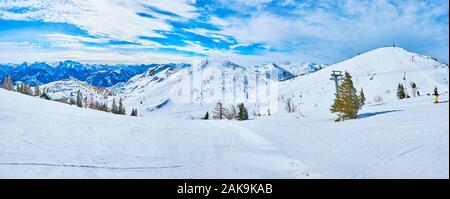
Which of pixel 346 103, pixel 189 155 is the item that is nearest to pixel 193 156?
pixel 189 155

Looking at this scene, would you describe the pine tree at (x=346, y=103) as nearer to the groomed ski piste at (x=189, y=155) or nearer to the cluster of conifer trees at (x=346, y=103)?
the cluster of conifer trees at (x=346, y=103)

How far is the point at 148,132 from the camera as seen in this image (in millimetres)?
18016

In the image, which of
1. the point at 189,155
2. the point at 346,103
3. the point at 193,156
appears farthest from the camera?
the point at 346,103

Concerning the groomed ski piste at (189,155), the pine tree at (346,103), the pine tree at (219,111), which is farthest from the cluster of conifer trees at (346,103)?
the pine tree at (219,111)

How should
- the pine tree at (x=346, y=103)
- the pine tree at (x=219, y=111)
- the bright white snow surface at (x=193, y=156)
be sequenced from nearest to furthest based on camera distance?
the bright white snow surface at (x=193, y=156) < the pine tree at (x=346, y=103) < the pine tree at (x=219, y=111)

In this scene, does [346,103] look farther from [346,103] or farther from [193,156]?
[193,156]

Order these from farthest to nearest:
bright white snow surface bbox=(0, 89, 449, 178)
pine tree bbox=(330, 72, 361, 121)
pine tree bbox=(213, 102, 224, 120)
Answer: pine tree bbox=(213, 102, 224, 120), pine tree bbox=(330, 72, 361, 121), bright white snow surface bbox=(0, 89, 449, 178)

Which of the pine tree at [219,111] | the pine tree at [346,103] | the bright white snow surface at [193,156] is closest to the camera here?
the bright white snow surface at [193,156]

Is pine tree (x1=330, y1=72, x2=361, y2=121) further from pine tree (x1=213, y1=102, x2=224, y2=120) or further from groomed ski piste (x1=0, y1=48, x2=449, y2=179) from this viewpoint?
pine tree (x1=213, y1=102, x2=224, y2=120)

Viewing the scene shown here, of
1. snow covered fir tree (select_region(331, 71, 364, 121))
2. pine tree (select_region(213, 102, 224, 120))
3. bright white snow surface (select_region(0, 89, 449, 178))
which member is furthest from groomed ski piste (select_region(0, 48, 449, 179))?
pine tree (select_region(213, 102, 224, 120))

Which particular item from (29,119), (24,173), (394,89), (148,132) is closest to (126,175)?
(24,173)
